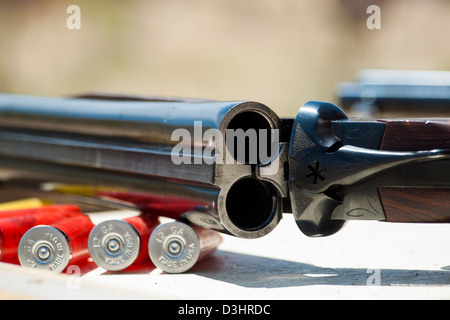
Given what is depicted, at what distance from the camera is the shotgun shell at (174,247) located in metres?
2.21

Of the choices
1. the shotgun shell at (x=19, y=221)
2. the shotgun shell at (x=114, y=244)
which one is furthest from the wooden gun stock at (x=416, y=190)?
the shotgun shell at (x=19, y=221)

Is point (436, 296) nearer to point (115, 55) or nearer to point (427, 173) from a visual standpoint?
point (427, 173)

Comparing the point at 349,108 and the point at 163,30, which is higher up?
the point at 163,30

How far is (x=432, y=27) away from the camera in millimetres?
13578

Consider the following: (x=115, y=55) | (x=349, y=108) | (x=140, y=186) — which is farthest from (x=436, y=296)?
(x=115, y=55)

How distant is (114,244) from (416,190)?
1.00 m

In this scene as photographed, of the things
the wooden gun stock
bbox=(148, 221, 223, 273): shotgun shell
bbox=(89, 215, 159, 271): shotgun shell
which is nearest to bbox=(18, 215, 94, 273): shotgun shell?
bbox=(89, 215, 159, 271): shotgun shell

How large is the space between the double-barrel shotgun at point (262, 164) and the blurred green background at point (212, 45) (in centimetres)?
922

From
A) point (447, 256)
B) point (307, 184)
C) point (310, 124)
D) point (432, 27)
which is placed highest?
point (432, 27)

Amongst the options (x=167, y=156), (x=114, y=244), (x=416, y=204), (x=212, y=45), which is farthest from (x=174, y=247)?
(x=212, y=45)

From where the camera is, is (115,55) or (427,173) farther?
(115,55)

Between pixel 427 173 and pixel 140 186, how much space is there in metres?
1.10

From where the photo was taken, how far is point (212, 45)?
44.4 ft
